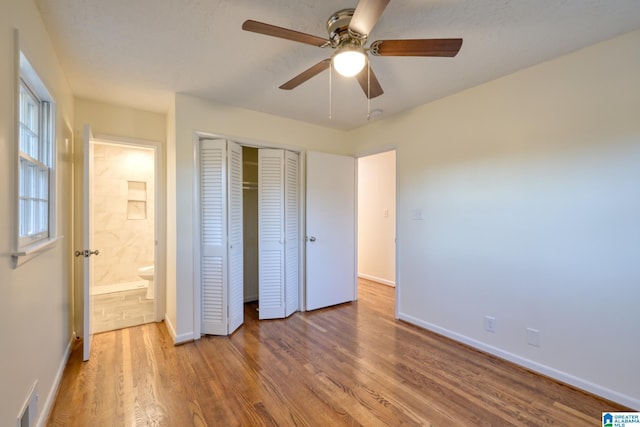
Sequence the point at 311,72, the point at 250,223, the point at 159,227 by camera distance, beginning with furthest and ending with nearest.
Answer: the point at 250,223 → the point at 159,227 → the point at 311,72

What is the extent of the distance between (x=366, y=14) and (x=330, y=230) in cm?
271

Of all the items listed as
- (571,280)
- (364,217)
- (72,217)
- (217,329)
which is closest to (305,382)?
(217,329)

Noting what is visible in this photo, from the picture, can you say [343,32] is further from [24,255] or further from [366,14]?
[24,255]

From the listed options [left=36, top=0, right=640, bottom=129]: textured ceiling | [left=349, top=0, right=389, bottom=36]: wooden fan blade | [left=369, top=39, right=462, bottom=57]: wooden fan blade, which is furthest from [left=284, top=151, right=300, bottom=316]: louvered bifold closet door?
[left=349, top=0, right=389, bottom=36]: wooden fan blade

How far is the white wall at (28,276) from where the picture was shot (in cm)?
122

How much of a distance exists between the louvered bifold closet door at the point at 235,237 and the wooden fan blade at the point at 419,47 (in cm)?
189

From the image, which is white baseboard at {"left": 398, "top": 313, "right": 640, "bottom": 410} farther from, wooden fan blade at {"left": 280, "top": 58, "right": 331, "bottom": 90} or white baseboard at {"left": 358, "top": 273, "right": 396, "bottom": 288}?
wooden fan blade at {"left": 280, "top": 58, "right": 331, "bottom": 90}

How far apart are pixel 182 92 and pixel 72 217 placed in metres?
1.61

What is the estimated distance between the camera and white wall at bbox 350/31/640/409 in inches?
74.5

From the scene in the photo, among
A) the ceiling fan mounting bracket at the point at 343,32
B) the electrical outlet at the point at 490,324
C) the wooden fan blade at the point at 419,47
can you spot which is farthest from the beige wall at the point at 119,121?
the electrical outlet at the point at 490,324

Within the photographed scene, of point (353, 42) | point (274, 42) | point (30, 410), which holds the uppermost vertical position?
point (274, 42)

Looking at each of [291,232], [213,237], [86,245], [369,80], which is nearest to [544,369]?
[369,80]

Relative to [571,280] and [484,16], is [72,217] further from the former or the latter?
[571,280]

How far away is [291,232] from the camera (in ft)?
11.6
